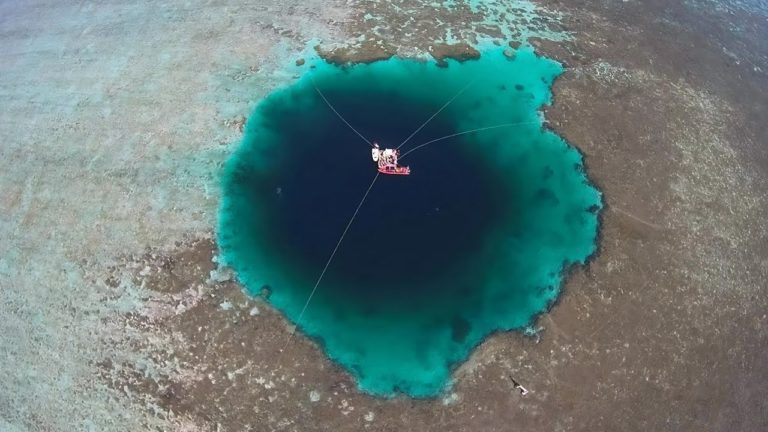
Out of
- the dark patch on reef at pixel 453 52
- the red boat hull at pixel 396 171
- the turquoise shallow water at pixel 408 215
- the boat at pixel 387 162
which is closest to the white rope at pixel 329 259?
the turquoise shallow water at pixel 408 215

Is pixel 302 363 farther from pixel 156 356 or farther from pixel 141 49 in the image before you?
pixel 141 49

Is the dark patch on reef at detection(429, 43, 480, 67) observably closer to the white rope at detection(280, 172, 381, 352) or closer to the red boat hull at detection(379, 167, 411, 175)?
the red boat hull at detection(379, 167, 411, 175)

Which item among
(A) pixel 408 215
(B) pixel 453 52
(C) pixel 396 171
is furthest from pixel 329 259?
(B) pixel 453 52

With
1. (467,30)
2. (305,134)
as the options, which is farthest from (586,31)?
(305,134)

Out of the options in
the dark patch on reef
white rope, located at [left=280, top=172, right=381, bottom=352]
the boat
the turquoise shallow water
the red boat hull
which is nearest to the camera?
white rope, located at [left=280, top=172, right=381, bottom=352]

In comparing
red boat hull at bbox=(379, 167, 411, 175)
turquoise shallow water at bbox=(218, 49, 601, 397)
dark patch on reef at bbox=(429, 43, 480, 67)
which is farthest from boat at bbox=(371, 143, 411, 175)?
dark patch on reef at bbox=(429, 43, 480, 67)

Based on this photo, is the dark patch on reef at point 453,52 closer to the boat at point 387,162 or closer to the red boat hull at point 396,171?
the boat at point 387,162

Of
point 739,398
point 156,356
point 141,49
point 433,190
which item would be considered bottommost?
point 739,398

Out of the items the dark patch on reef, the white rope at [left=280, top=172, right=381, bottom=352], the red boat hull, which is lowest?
the white rope at [left=280, top=172, right=381, bottom=352]
